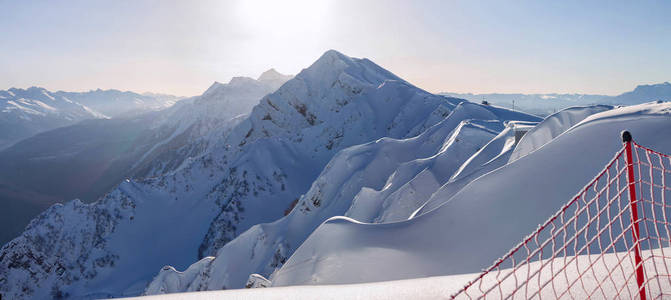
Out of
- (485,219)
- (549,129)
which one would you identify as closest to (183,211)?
(549,129)

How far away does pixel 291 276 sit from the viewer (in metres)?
8.85

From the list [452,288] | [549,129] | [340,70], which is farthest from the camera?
[340,70]

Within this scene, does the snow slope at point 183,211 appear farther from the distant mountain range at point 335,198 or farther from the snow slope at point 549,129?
the snow slope at point 549,129

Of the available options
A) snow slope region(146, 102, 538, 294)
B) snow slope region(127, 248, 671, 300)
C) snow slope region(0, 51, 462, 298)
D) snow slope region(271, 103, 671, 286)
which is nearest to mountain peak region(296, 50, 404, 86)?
snow slope region(0, 51, 462, 298)

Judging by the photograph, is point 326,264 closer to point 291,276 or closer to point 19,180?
point 291,276

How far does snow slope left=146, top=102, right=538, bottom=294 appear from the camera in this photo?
→ 1618cm

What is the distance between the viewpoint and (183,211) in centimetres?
5381

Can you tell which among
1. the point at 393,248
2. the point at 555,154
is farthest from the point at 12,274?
the point at 555,154

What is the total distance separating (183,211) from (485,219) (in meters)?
54.0

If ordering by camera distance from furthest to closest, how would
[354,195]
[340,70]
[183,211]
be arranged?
1. [340,70]
2. [183,211]
3. [354,195]

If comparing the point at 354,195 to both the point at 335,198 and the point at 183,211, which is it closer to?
the point at 335,198

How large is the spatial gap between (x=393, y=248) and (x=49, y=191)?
20489cm

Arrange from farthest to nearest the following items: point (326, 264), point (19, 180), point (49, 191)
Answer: point (19, 180) < point (49, 191) < point (326, 264)

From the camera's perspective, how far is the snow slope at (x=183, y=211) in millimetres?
44781
